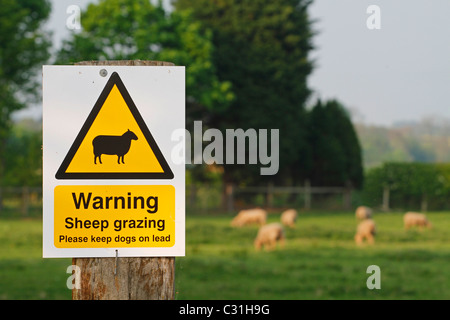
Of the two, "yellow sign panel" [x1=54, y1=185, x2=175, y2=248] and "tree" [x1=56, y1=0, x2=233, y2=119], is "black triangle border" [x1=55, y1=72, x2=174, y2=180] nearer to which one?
"yellow sign panel" [x1=54, y1=185, x2=175, y2=248]

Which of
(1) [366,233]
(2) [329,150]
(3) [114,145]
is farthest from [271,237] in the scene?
(2) [329,150]

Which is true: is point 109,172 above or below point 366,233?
above

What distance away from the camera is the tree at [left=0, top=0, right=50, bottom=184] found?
37219mm

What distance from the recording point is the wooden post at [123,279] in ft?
10.5

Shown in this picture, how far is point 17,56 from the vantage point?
124 ft

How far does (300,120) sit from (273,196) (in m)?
5.98

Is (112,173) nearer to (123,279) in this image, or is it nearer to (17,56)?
(123,279)

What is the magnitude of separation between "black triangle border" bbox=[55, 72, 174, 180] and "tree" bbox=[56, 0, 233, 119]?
3254 cm

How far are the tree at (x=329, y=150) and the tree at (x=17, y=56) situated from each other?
20.3 meters

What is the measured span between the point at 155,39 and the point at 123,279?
35.6m

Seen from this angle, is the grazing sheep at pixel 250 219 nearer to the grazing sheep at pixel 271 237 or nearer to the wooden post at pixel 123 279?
the grazing sheep at pixel 271 237

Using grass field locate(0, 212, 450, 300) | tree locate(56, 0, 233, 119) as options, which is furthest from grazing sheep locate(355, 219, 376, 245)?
tree locate(56, 0, 233, 119)

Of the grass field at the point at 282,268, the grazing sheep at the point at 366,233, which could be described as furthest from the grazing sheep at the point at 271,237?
the grazing sheep at the point at 366,233
